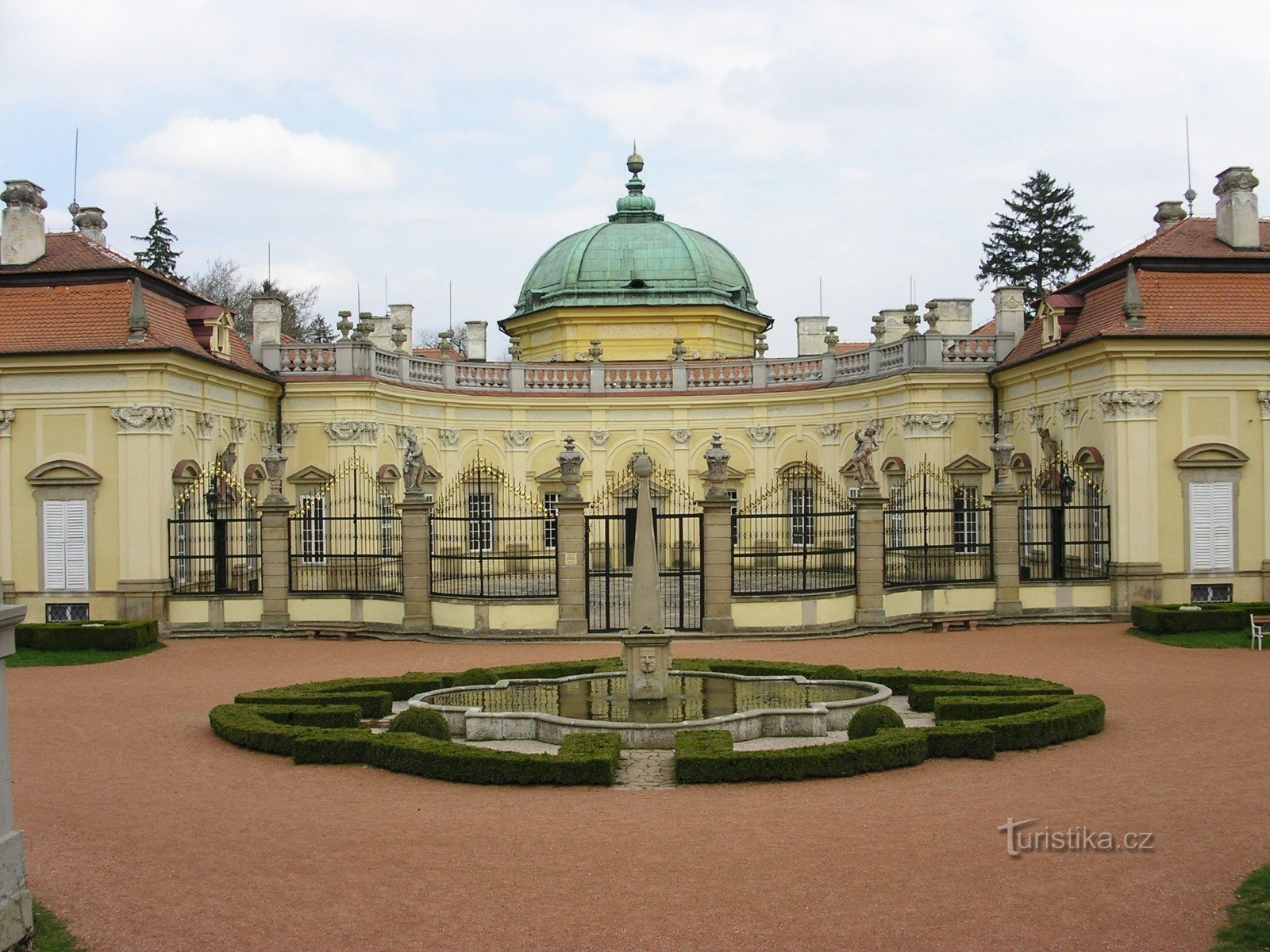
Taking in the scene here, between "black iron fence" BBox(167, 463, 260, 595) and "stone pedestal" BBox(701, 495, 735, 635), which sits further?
"black iron fence" BBox(167, 463, 260, 595)

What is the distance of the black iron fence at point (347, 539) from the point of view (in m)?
27.2

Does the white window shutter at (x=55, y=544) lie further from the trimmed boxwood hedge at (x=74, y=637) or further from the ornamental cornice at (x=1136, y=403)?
the ornamental cornice at (x=1136, y=403)

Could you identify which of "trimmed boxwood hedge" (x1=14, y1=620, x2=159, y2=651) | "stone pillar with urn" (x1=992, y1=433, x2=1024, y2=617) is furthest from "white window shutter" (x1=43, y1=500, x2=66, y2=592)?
"stone pillar with urn" (x1=992, y1=433, x2=1024, y2=617)

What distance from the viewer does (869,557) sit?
997 inches

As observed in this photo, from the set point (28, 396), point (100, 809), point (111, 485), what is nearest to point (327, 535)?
point (111, 485)

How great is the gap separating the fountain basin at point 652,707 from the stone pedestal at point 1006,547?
999 cm

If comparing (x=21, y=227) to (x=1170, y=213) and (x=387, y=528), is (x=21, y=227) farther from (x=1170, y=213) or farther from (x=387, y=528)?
(x=1170, y=213)

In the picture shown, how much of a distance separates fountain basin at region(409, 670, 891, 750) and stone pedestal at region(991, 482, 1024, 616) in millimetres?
9993

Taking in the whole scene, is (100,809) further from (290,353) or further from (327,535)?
(290,353)

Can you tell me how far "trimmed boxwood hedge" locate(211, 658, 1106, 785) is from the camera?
12.7 m

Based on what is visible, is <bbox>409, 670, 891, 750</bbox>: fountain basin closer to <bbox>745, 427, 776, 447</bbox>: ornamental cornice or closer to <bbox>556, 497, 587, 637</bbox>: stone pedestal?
<bbox>556, 497, 587, 637</bbox>: stone pedestal

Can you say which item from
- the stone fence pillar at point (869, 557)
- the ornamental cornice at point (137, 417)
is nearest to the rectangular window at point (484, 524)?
the ornamental cornice at point (137, 417)

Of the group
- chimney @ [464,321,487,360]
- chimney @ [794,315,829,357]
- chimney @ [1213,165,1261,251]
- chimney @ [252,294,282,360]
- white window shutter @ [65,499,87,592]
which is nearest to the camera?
white window shutter @ [65,499,87,592]

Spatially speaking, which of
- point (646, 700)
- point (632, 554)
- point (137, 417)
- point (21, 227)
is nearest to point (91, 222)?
point (21, 227)
